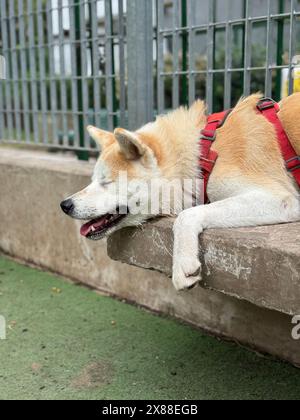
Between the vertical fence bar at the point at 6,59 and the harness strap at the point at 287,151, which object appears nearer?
the harness strap at the point at 287,151

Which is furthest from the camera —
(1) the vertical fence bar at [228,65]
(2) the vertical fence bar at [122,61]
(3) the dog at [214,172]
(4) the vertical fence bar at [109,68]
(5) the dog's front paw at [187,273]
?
(4) the vertical fence bar at [109,68]

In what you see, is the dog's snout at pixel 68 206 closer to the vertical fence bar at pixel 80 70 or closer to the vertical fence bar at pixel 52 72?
the vertical fence bar at pixel 80 70

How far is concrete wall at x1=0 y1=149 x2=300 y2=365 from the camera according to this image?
318cm

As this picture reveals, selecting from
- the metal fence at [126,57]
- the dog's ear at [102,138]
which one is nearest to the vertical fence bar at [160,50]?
the metal fence at [126,57]

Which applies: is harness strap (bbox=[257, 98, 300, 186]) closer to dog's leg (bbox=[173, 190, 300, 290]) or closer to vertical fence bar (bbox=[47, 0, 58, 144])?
dog's leg (bbox=[173, 190, 300, 290])

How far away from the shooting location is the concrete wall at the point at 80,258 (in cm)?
318

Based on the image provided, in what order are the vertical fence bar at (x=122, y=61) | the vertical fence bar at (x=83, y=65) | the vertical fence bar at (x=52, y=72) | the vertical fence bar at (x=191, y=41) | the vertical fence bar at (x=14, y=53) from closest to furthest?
the vertical fence bar at (x=191, y=41), the vertical fence bar at (x=122, y=61), the vertical fence bar at (x=83, y=65), the vertical fence bar at (x=52, y=72), the vertical fence bar at (x=14, y=53)

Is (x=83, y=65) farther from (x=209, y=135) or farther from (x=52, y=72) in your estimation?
(x=209, y=135)

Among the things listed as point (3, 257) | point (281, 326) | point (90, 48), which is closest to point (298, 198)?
point (281, 326)

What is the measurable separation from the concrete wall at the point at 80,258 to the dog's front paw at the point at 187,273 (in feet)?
3.29

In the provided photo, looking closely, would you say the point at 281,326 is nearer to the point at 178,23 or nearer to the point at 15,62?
the point at 178,23

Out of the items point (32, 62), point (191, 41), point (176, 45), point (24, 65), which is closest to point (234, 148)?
point (191, 41)

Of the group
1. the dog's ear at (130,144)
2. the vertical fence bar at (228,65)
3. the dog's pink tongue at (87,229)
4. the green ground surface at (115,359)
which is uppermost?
the vertical fence bar at (228,65)

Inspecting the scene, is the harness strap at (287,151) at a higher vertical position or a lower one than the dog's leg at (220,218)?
higher
